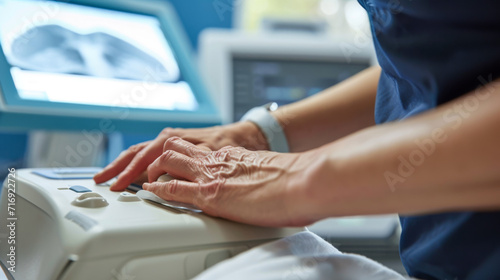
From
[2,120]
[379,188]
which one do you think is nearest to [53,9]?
[2,120]

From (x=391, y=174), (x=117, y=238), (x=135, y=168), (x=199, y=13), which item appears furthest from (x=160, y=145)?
(x=199, y=13)

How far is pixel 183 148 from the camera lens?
2.17ft

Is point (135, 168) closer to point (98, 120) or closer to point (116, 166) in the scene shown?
point (116, 166)

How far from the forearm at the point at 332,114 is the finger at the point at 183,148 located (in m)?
0.23

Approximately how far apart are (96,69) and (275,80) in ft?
2.53

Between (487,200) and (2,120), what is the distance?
0.91 meters

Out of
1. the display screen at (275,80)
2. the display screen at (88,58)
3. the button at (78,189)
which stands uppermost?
the display screen at (88,58)

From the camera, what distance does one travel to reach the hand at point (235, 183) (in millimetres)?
505

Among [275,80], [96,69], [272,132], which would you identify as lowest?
[275,80]

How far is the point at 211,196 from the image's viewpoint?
1.82ft

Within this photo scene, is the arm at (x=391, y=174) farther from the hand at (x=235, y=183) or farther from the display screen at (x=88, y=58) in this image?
the display screen at (x=88, y=58)

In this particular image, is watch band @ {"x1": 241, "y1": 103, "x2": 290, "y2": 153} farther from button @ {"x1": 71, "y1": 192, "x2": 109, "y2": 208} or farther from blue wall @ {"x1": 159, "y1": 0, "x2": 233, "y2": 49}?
blue wall @ {"x1": 159, "y1": 0, "x2": 233, "y2": 49}

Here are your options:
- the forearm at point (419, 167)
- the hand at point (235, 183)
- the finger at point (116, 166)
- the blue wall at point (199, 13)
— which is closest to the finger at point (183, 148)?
the hand at point (235, 183)

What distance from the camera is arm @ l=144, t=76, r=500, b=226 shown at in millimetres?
416
